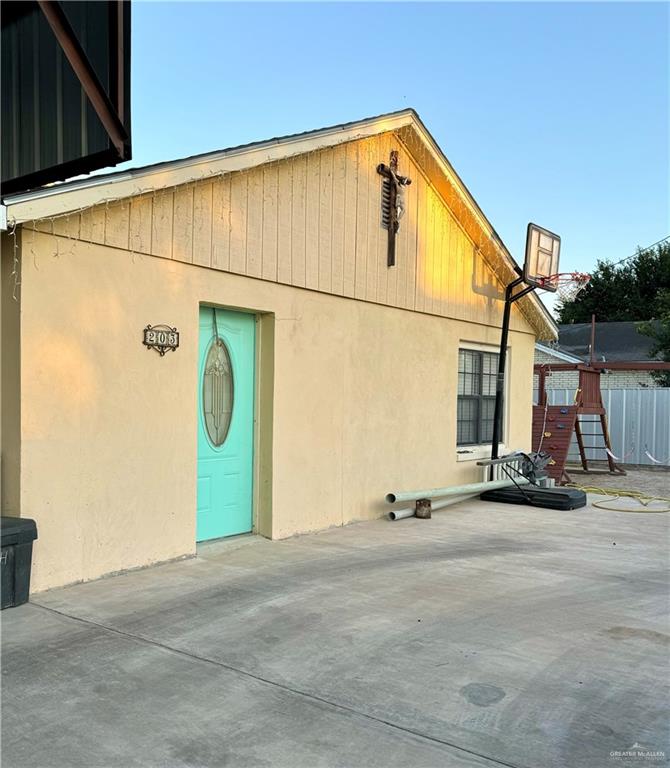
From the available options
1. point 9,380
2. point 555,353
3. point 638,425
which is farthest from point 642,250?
point 9,380

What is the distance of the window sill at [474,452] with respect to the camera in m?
10.7

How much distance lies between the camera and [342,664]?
392 cm

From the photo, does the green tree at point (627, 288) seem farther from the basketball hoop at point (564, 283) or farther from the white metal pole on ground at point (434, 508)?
the white metal pole on ground at point (434, 508)

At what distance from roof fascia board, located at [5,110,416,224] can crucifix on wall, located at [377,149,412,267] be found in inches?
30.9

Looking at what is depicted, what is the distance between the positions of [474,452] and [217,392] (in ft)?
17.9

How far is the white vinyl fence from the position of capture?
1841 centimetres

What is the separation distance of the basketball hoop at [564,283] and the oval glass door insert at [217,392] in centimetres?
609

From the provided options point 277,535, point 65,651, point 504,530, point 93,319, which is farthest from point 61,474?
point 504,530

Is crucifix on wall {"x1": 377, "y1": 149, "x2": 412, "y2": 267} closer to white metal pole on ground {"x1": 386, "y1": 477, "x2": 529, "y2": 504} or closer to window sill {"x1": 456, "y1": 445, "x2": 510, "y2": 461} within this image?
white metal pole on ground {"x1": 386, "y1": 477, "x2": 529, "y2": 504}

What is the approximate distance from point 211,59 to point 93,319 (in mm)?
5959

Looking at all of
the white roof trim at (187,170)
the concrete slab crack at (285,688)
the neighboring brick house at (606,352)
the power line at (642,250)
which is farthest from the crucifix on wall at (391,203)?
the power line at (642,250)

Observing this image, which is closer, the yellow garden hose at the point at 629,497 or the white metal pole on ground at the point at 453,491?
the white metal pole on ground at the point at 453,491

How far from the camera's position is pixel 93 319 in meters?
A: 5.49

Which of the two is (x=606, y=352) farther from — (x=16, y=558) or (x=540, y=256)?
(x=16, y=558)
